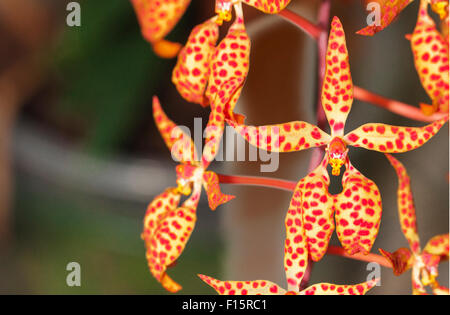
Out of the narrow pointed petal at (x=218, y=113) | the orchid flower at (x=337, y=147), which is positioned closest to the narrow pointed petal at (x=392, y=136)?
the orchid flower at (x=337, y=147)

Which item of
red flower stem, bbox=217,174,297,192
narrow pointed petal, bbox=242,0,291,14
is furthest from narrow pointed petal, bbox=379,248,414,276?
narrow pointed petal, bbox=242,0,291,14

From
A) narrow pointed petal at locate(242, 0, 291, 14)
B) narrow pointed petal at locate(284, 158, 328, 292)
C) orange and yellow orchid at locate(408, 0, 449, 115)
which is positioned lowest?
narrow pointed petal at locate(284, 158, 328, 292)

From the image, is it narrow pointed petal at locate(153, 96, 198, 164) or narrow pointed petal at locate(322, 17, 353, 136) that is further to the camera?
Result: narrow pointed petal at locate(153, 96, 198, 164)

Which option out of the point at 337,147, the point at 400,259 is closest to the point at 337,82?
the point at 337,147

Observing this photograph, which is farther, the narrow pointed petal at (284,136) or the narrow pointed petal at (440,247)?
the narrow pointed petal at (440,247)

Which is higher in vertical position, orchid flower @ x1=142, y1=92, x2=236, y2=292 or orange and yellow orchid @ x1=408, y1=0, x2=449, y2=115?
orange and yellow orchid @ x1=408, y1=0, x2=449, y2=115

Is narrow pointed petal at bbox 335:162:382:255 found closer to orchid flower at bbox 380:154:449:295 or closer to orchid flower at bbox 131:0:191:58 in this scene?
orchid flower at bbox 380:154:449:295

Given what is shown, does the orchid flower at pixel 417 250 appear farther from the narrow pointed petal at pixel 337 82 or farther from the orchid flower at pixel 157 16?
the orchid flower at pixel 157 16
